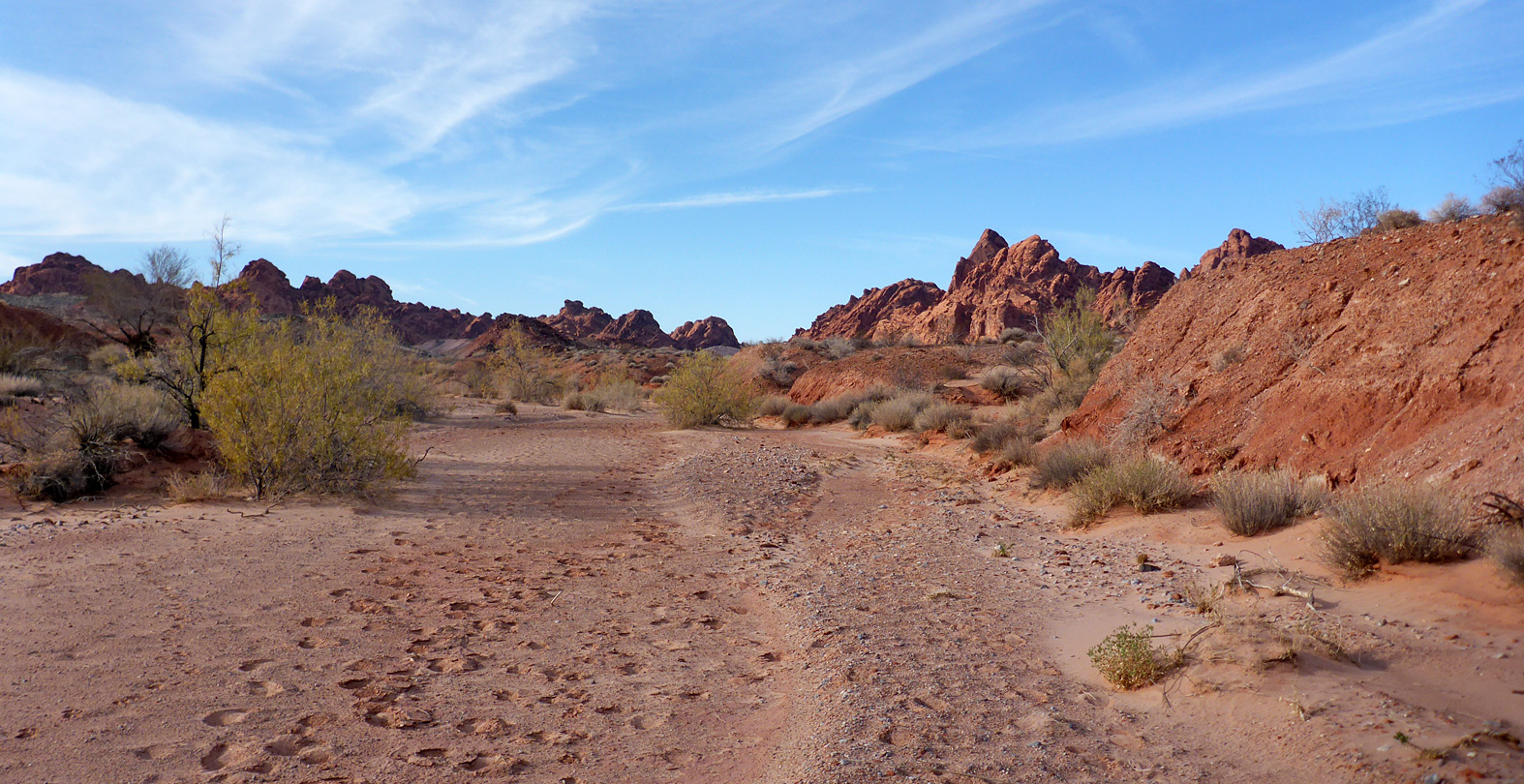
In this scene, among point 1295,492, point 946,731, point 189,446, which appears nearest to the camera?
point 946,731

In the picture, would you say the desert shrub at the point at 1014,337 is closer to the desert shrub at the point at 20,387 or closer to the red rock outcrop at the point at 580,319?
the desert shrub at the point at 20,387

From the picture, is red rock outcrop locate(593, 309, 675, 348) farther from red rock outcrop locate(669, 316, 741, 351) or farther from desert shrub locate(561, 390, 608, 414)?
desert shrub locate(561, 390, 608, 414)

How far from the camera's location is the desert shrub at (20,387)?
1594 centimetres

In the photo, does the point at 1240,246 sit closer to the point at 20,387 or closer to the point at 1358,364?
the point at 1358,364

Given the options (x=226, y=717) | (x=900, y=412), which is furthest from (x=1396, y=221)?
(x=226, y=717)

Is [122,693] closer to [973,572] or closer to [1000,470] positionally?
[973,572]

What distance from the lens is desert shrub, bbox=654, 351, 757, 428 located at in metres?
21.3

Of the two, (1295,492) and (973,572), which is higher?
(1295,492)

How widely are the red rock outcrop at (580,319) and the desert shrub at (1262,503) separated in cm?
8463

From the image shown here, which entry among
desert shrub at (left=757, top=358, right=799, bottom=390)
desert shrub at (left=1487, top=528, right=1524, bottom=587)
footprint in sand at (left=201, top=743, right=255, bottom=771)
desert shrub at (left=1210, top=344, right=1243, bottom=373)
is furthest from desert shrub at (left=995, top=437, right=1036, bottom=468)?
desert shrub at (left=757, top=358, right=799, bottom=390)

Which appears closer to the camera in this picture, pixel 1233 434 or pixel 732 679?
pixel 732 679

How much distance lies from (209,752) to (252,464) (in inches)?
283

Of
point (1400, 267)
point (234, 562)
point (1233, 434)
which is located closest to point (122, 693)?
point (234, 562)

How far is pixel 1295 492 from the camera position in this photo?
24.3 ft
